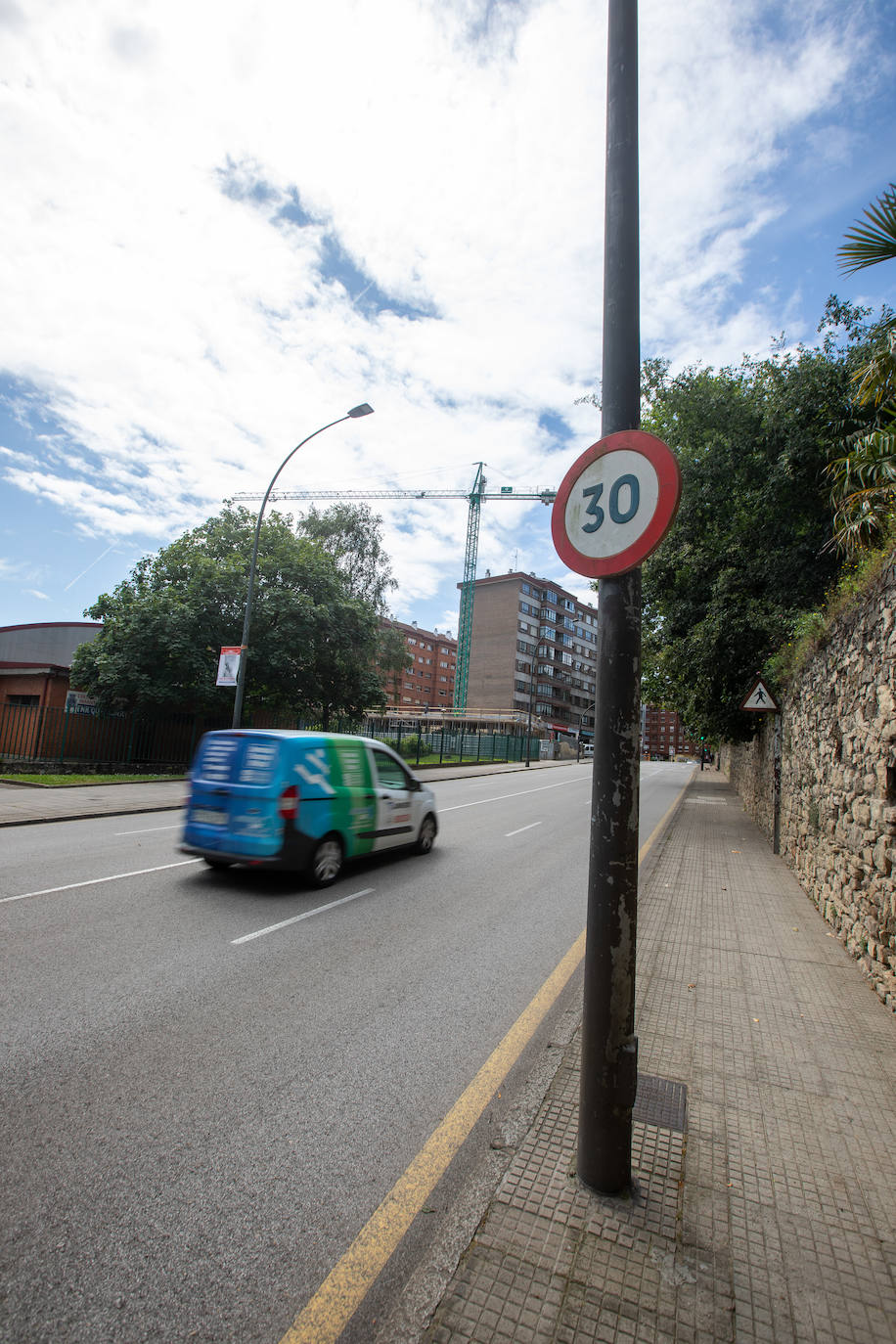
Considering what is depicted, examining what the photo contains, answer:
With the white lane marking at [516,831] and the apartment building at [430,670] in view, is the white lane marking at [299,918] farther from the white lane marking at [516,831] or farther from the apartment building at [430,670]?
the apartment building at [430,670]

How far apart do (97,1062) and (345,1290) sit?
1930 millimetres

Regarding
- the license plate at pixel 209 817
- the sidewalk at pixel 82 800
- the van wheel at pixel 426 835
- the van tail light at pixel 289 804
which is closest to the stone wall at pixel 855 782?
the van wheel at pixel 426 835

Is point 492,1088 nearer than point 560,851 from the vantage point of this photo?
Yes

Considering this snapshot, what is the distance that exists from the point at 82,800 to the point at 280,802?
956 cm

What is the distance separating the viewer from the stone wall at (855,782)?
465cm

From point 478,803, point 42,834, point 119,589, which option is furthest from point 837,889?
point 119,589

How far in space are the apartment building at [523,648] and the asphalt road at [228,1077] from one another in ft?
240

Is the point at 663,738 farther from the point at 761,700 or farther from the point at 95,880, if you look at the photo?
the point at 95,880

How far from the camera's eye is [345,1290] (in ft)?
6.87

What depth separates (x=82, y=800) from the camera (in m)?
13.9

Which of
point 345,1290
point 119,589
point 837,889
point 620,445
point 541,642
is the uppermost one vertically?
point 541,642

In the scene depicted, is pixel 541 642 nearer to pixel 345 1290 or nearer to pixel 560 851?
pixel 560 851

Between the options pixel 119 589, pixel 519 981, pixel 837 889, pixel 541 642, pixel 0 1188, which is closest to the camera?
pixel 0 1188

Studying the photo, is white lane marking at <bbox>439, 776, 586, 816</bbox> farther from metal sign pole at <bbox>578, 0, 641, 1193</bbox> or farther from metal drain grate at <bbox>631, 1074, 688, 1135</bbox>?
metal sign pole at <bbox>578, 0, 641, 1193</bbox>
